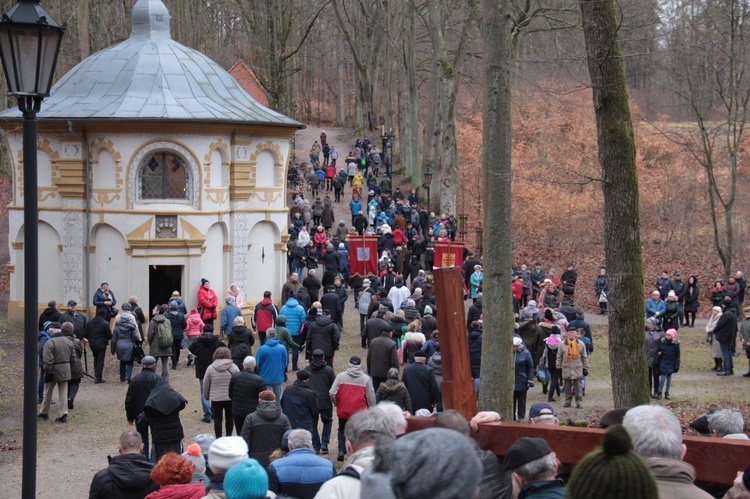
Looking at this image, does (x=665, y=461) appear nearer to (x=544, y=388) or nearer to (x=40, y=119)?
(x=544, y=388)

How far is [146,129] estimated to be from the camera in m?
24.0

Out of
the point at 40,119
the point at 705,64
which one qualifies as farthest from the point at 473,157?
the point at 40,119

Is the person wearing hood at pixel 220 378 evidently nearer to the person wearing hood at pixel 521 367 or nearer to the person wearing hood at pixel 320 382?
the person wearing hood at pixel 320 382

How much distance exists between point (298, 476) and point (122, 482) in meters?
1.76

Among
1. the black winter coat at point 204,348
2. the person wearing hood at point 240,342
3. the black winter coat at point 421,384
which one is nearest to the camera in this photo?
the black winter coat at point 421,384

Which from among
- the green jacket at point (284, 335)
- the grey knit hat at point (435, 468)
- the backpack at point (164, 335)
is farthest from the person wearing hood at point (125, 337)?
the grey knit hat at point (435, 468)

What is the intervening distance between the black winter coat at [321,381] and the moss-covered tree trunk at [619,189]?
517 centimetres

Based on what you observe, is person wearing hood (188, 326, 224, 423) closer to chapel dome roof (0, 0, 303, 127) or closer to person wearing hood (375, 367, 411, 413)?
person wearing hood (375, 367, 411, 413)

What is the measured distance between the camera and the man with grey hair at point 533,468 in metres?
5.14

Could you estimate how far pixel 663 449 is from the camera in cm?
485

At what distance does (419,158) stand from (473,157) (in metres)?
12.5

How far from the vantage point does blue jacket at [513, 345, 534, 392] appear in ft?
50.3

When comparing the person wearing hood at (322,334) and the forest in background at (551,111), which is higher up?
the forest in background at (551,111)

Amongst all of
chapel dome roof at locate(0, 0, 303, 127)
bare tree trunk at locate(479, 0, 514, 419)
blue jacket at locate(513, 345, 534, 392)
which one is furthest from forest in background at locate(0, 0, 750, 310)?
bare tree trunk at locate(479, 0, 514, 419)
